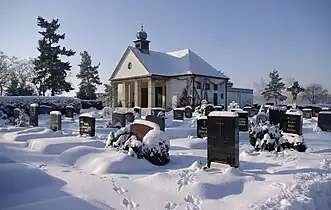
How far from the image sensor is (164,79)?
36.4 metres

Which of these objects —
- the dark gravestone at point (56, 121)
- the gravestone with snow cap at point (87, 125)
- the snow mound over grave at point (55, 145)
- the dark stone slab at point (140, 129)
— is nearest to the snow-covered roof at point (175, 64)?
the dark gravestone at point (56, 121)

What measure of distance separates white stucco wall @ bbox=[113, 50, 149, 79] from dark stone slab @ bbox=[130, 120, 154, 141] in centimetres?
2597

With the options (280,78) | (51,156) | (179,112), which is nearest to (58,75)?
(179,112)

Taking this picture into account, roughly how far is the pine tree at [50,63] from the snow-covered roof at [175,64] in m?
11.6

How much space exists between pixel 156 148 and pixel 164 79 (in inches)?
1127

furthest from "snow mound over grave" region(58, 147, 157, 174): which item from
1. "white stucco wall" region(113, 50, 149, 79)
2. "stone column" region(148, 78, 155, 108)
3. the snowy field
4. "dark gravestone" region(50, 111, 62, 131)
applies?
"white stucco wall" region(113, 50, 149, 79)

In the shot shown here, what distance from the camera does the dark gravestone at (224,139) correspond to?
288 inches

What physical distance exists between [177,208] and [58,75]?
133 feet

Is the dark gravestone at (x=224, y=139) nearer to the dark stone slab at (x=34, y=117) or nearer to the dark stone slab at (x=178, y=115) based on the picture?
the dark stone slab at (x=34, y=117)

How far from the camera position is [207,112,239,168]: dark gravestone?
24.0 feet

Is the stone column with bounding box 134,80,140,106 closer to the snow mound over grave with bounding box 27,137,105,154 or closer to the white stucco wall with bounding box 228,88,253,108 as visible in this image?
the white stucco wall with bounding box 228,88,253,108

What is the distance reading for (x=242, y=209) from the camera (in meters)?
4.58

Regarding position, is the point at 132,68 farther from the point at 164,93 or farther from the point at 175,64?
the point at 175,64

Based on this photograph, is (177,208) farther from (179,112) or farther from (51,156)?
(179,112)
